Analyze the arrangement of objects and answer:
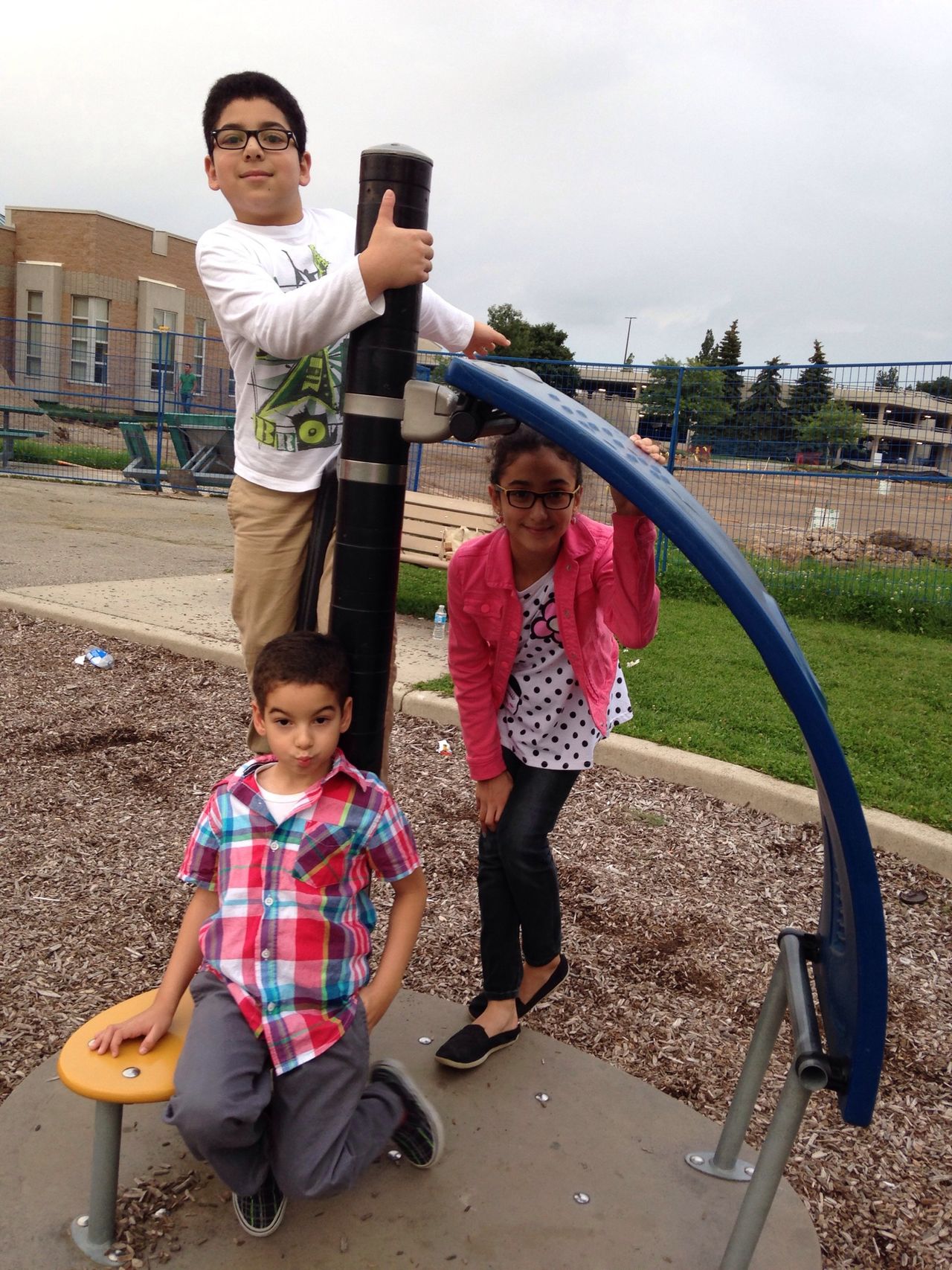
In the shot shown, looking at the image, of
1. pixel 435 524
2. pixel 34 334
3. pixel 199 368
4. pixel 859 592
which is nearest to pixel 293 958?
pixel 435 524

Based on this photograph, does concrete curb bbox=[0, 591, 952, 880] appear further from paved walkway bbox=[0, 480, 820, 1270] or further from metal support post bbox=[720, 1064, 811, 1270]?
metal support post bbox=[720, 1064, 811, 1270]

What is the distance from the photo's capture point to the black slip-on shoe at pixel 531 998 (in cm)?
257

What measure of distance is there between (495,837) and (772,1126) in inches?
Result: 39.7

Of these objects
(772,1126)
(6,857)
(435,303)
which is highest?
(435,303)

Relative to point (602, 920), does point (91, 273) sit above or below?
above

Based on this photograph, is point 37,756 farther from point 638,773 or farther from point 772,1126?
point 772,1126

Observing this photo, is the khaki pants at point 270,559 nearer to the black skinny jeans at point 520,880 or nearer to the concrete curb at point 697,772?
the black skinny jeans at point 520,880

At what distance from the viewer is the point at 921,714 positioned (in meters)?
5.29

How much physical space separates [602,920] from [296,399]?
1.87 metres

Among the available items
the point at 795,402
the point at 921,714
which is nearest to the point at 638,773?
the point at 921,714

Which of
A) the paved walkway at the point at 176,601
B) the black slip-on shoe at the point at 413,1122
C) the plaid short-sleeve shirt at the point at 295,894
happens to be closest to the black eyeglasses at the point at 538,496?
the plaid short-sleeve shirt at the point at 295,894

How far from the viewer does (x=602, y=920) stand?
3246 millimetres

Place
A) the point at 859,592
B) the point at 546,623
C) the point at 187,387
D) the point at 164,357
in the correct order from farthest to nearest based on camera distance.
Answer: the point at 187,387, the point at 164,357, the point at 859,592, the point at 546,623

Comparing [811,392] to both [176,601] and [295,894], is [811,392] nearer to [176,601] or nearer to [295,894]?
[176,601]
